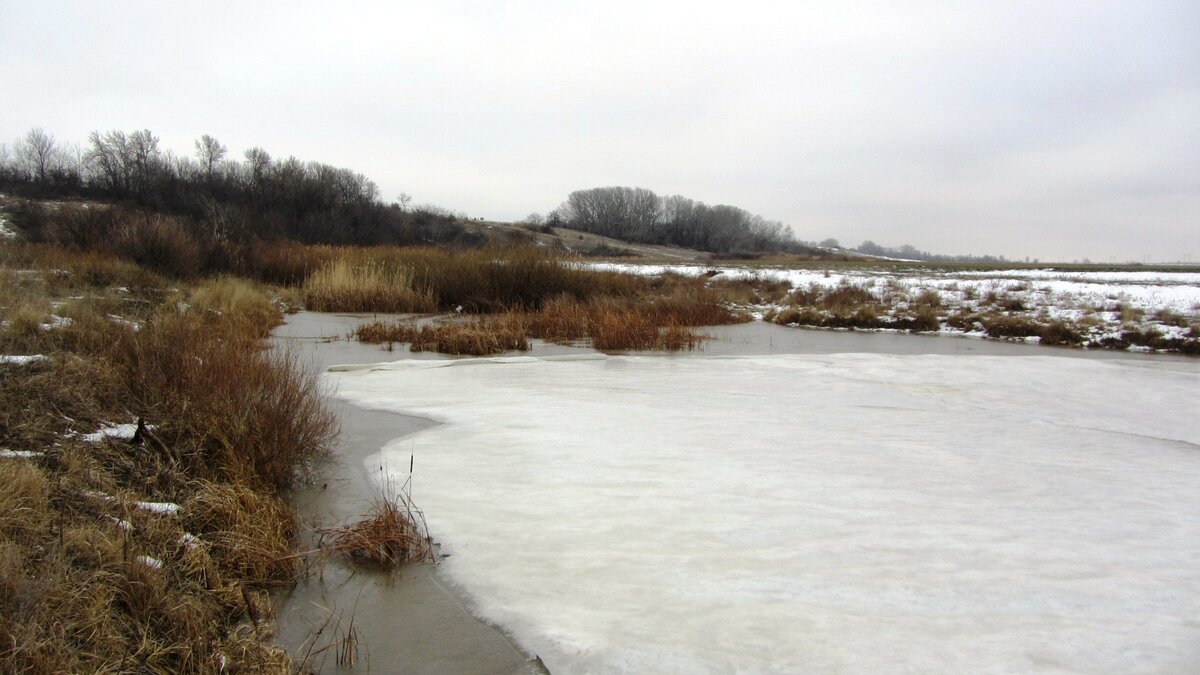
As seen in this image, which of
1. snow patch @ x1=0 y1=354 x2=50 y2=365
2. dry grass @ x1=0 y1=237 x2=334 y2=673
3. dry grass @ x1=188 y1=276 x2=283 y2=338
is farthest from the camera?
dry grass @ x1=188 y1=276 x2=283 y2=338

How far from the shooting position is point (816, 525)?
4078 millimetres

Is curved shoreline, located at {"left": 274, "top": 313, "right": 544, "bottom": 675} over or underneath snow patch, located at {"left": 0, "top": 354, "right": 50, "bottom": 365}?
underneath

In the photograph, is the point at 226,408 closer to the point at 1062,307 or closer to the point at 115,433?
the point at 115,433

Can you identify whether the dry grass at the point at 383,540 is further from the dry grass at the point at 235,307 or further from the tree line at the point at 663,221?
the tree line at the point at 663,221

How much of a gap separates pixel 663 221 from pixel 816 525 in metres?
94.8

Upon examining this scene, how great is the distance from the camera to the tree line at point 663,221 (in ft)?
281

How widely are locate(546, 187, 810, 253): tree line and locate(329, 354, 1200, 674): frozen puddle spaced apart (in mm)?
75540

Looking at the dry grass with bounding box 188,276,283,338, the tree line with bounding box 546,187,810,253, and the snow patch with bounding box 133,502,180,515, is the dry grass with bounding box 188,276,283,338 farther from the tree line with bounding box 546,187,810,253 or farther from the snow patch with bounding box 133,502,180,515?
the tree line with bounding box 546,187,810,253

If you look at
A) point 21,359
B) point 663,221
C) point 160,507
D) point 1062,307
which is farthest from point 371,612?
point 663,221

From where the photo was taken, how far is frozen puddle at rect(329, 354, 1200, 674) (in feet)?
9.55

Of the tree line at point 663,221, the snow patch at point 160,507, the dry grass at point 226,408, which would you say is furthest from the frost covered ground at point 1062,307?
the tree line at point 663,221

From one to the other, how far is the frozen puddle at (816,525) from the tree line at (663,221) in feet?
248

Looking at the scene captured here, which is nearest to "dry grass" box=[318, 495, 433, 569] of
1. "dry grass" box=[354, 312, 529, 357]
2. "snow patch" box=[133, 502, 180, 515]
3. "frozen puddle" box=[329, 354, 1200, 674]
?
"frozen puddle" box=[329, 354, 1200, 674]

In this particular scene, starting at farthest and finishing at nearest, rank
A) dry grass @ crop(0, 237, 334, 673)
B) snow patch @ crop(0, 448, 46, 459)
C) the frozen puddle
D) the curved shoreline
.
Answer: snow patch @ crop(0, 448, 46, 459) < the frozen puddle < the curved shoreline < dry grass @ crop(0, 237, 334, 673)
